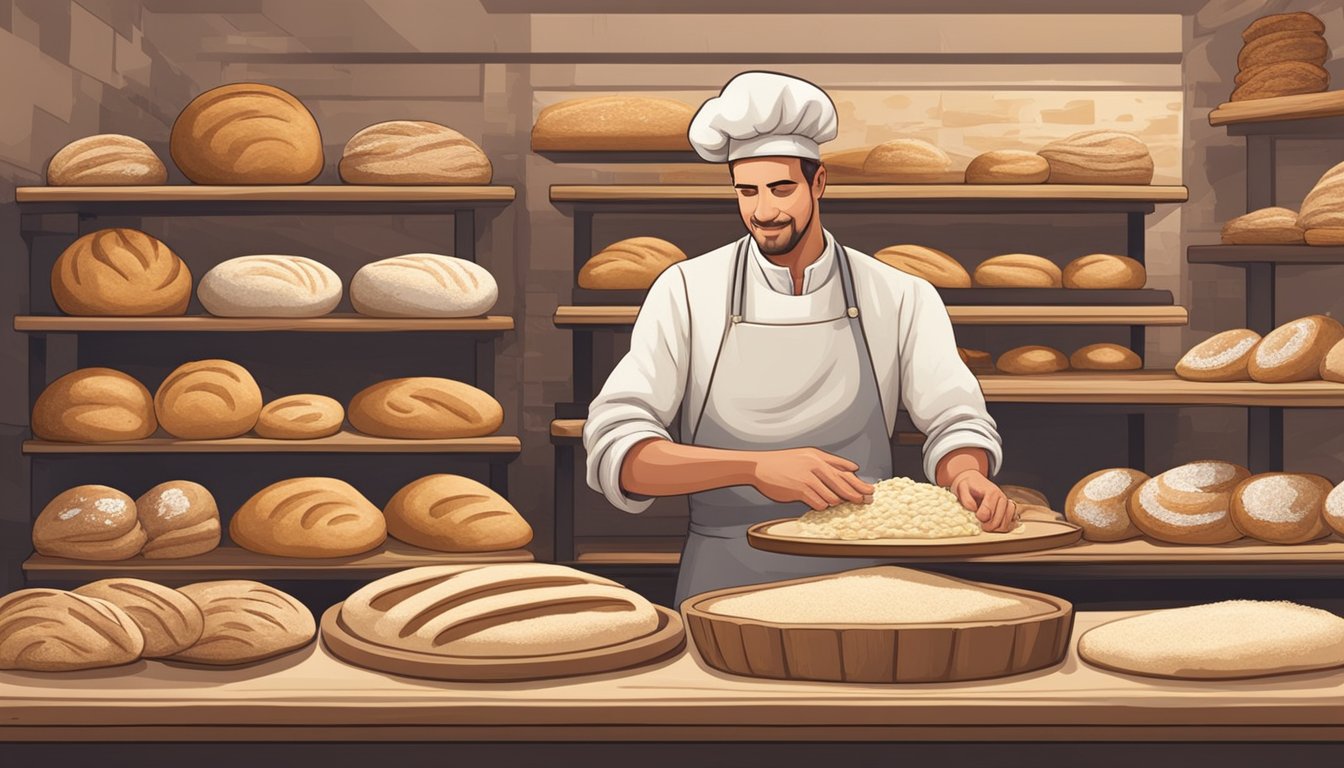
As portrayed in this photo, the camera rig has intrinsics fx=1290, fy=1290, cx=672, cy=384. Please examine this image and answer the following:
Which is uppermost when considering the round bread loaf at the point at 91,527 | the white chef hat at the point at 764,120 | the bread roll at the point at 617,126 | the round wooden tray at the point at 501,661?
the bread roll at the point at 617,126

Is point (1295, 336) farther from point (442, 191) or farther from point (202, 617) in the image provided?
point (202, 617)

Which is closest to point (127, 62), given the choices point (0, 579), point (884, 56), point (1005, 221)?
point (0, 579)

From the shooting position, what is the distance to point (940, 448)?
78.7 inches

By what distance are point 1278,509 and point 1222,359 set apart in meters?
0.38

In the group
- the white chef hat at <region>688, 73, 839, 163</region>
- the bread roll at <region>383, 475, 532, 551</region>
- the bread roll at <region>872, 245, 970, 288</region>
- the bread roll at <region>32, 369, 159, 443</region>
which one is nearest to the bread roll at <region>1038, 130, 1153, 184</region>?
the bread roll at <region>872, 245, 970, 288</region>

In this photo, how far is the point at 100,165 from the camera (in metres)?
3.02

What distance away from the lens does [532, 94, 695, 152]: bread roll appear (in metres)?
3.07

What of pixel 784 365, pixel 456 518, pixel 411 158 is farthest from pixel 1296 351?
pixel 411 158

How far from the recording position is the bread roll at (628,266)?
3029mm

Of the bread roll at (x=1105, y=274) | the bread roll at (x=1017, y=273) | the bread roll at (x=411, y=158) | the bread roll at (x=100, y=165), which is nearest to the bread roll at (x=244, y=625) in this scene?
the bread roll at (x=411, y=158)

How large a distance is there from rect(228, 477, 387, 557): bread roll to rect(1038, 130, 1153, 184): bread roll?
183 cm

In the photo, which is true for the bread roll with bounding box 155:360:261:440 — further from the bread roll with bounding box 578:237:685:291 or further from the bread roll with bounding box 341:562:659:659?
the bread roll with bounding box 341:562:659:659

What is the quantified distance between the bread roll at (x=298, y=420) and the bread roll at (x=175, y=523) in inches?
8.9

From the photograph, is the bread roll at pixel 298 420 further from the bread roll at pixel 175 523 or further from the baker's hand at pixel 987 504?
the baker's hand at pixel 987 504
